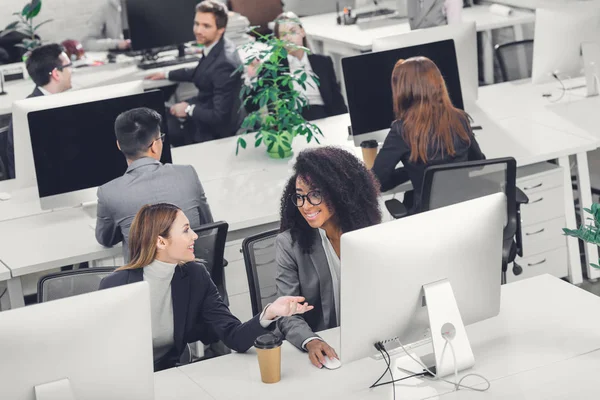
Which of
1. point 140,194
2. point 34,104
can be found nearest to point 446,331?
point 140,194

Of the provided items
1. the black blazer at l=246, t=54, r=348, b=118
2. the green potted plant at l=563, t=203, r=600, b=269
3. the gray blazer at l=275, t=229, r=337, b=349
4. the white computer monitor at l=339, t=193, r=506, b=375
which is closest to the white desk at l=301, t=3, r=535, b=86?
the black blazer at l=246, t=54, r=348, b=118

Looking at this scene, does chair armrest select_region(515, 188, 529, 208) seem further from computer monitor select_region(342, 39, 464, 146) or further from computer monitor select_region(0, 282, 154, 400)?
computer monitor select_region(0, 282, 154, 400)

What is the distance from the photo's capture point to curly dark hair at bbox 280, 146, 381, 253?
3.13 metres

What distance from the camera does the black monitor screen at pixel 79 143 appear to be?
4062mm

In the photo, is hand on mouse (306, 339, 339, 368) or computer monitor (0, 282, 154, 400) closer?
computer monitor (0, 282, 154, 400)

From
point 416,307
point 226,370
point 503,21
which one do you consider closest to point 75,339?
point 226,370

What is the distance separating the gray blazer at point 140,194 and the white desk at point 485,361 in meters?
1.00

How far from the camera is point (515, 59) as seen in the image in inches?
231

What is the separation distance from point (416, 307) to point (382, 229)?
0.25 m

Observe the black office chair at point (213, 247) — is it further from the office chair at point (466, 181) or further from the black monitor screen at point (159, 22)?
the black monitor screen at point (159, 22)

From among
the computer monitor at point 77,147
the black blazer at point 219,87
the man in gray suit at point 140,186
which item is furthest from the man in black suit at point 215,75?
the man in gray suit at point 140,186

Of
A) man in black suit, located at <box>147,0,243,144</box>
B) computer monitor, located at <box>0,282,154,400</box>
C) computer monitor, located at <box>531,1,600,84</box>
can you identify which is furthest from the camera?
man in black suit, located at <box>147,0,243,144</box>

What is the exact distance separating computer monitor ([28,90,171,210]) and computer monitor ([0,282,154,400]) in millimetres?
1811

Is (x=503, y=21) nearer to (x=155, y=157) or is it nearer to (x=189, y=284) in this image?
(x=155, y=157)
